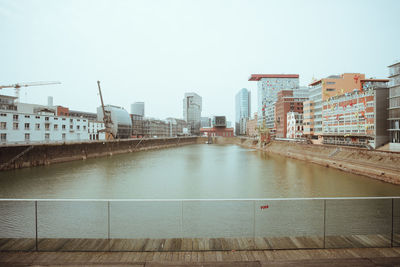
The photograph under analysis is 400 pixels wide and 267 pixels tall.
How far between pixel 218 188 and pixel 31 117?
4795 centimetres

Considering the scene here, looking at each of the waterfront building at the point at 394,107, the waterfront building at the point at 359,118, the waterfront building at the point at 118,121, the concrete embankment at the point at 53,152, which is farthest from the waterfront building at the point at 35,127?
the waterfront building at the point at 394,107

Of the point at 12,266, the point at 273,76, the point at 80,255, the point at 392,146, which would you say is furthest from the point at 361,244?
the point at 273,76

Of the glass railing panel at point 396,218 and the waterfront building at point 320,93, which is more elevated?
the waterfront building at point 320,93

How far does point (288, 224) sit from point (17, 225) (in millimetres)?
11062

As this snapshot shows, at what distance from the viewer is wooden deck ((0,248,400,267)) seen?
5.31 metres

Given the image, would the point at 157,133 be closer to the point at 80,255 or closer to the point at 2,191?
the point at 2,191

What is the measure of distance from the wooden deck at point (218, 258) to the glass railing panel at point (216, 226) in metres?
0.37

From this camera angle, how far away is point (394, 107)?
36.2 metres

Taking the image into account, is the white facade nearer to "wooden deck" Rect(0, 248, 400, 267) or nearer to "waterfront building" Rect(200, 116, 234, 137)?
"waterfront building" Rect(200, 116, 234, 137)

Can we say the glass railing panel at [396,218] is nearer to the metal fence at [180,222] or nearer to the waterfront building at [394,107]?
the metal fence at [180,222]

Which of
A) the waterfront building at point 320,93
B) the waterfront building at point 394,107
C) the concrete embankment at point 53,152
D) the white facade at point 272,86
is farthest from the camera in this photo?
the white facade at point 272,86

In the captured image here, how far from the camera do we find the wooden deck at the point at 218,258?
17.4 ft

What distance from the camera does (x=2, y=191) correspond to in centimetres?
2211

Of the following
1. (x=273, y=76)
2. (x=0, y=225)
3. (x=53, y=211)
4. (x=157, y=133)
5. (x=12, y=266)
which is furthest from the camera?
(x=273, y=76)
